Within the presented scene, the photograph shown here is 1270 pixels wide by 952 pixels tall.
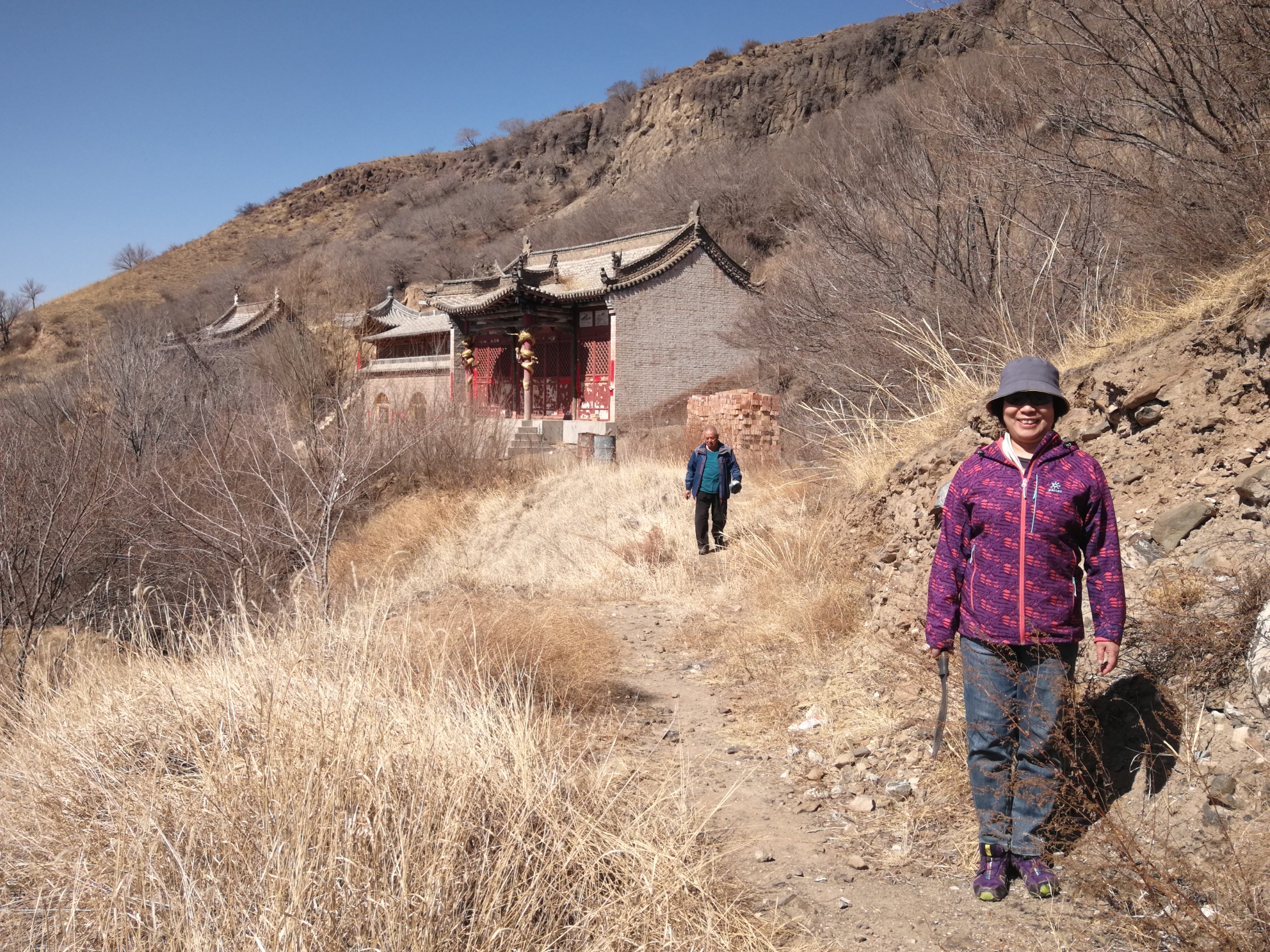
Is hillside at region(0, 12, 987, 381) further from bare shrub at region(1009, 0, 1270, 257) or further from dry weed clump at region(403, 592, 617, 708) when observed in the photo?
dry weed clump at region(403, 592, 617, 708)

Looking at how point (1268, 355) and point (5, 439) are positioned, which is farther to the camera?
point (5, 439)

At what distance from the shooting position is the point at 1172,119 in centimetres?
725

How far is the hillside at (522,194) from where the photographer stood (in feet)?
169

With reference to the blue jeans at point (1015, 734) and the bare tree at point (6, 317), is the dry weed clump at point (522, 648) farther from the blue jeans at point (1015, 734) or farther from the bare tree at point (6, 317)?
the bare tree at point (6, 317)

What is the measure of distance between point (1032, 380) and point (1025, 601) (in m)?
0.77

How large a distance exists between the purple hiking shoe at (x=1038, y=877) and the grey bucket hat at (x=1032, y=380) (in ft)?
5.11

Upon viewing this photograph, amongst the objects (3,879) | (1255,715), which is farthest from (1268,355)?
(3,879)

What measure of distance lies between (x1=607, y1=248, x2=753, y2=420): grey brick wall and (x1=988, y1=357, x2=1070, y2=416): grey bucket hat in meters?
22.5

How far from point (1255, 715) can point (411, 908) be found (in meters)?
3.01

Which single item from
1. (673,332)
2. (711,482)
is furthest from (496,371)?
(711,482)

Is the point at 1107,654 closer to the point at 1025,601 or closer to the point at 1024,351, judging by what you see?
the point at 1025,601

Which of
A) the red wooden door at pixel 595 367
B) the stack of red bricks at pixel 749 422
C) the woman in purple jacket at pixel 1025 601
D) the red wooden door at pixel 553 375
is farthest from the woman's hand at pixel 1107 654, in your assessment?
the red wooden door at pixel 553 375

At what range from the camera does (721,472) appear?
10.1 meters

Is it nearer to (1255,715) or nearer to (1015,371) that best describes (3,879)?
(1015,371)
